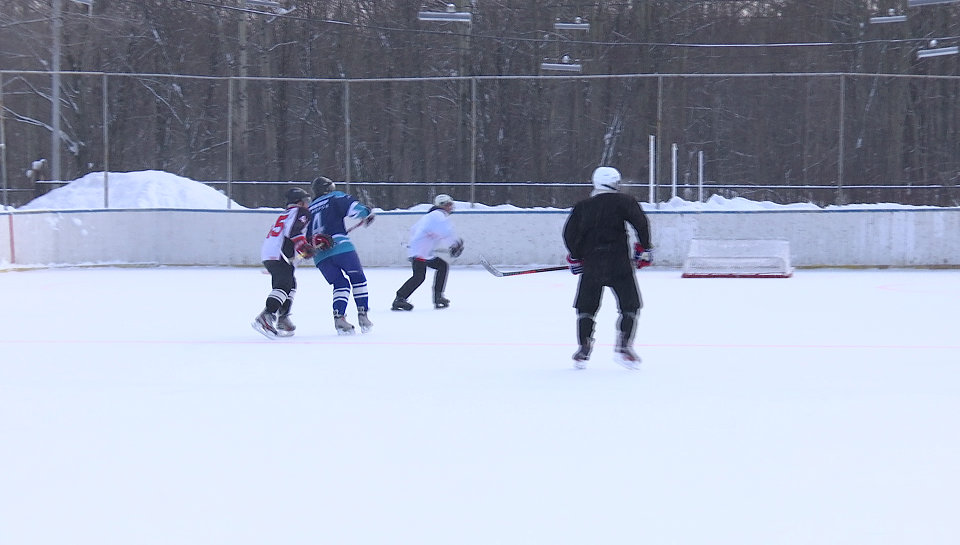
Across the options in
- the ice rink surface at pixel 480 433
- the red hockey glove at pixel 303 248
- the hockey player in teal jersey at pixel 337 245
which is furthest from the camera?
the hockey player in teal jersey at pixel 337 245

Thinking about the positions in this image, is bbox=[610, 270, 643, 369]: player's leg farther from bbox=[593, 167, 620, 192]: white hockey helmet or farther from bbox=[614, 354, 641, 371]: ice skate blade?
bbox=[593, 167, 620, 192]: white hockey helmet

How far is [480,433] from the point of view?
4848 mm

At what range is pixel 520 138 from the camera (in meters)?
24.2

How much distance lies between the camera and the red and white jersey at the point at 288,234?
28.6 ft

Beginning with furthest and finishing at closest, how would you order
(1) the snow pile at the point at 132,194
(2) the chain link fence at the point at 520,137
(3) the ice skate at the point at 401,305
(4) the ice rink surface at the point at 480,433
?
(2) the chain link fence at the point at 520,137
(1) the snow pile at the point at 132,194
(3) the ice skate at the point at 401,305
(4) the ice rink surface at the point at 480,433

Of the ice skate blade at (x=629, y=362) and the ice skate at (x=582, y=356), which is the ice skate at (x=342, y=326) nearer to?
the ice skate at (x=582, y=356)

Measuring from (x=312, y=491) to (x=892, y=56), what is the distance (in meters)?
26.4

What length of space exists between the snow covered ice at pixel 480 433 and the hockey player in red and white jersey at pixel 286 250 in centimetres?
27

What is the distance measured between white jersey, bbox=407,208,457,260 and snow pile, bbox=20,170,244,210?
8.00 meters

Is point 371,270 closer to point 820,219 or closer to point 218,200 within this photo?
point 218,200

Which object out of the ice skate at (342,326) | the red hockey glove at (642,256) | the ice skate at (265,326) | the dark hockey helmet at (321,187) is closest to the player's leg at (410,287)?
the ice skate at (342,326)

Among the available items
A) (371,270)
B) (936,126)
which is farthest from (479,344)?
(936,126)

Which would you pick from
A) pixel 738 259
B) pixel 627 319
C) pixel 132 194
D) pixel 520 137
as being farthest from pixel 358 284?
pixel 520 137

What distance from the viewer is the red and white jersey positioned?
28.6 ft
